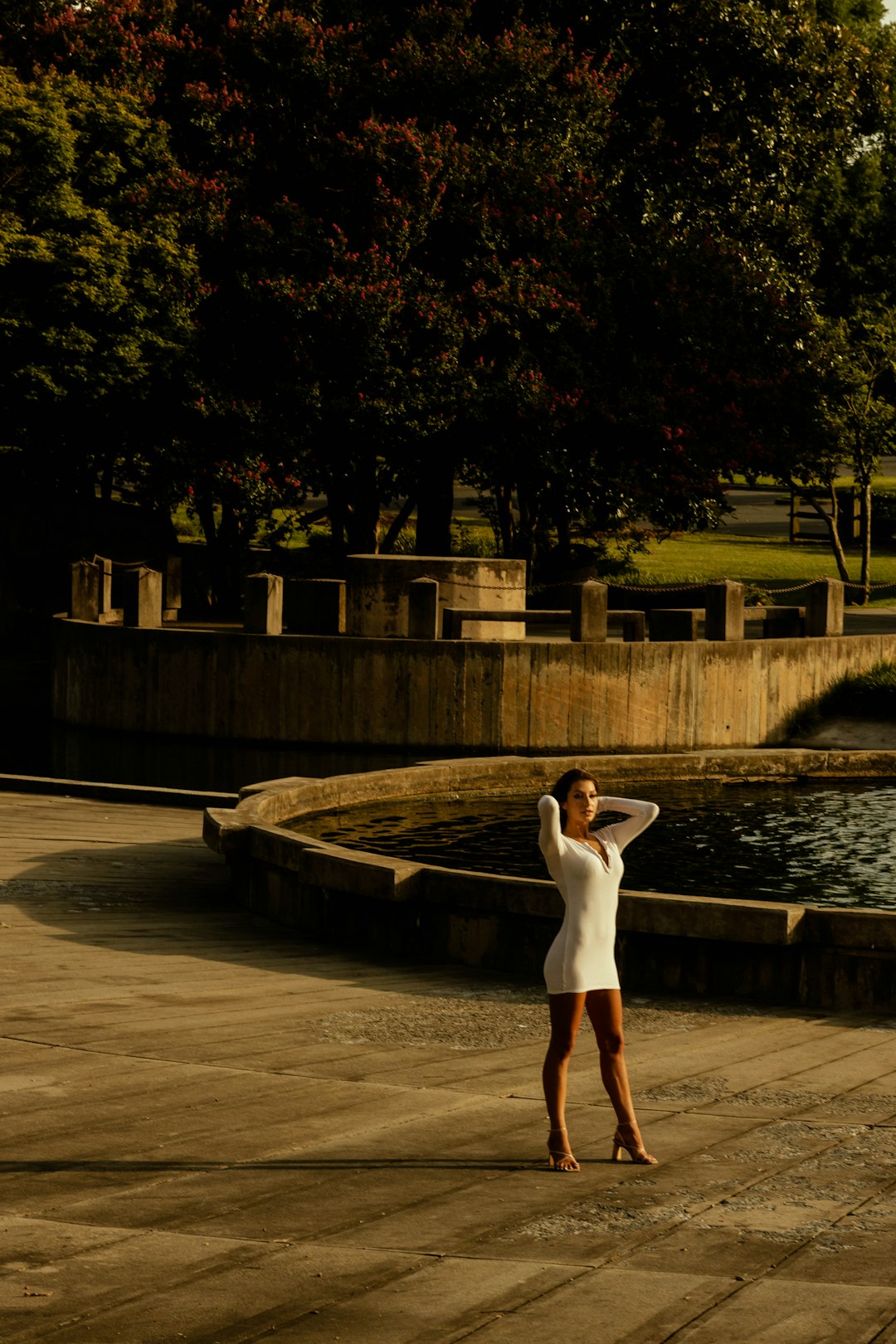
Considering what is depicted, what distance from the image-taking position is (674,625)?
2386cm

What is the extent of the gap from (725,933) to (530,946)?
116 cm

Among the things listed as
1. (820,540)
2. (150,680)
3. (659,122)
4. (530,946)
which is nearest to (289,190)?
(659,122)

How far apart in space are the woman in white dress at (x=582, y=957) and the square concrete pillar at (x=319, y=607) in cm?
1866

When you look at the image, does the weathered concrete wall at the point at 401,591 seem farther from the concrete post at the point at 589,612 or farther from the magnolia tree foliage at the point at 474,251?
the magnolia tree foliage at the point at 474,251

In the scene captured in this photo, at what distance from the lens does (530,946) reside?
33.6 feet

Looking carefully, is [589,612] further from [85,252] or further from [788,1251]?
[788,1251]

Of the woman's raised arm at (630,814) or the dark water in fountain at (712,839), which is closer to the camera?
the woman's raised arm at (630,814)

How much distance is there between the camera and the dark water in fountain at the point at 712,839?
13875mm

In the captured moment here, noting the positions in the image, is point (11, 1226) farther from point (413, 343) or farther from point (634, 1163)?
point (413, 343)

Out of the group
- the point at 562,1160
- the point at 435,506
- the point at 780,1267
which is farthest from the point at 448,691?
the point at 780,1267

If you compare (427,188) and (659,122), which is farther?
(659,122)

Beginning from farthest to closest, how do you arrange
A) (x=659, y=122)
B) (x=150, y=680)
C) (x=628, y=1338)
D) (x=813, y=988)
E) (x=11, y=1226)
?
(x=659, y=122)
(x=150, y=680)
(x=813, y=988)
(x=11, y=1226)
(x=628, y=1338)

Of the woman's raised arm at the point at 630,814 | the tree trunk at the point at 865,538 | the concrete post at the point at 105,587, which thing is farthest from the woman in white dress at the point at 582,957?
the tree trunk at the point at 865,538

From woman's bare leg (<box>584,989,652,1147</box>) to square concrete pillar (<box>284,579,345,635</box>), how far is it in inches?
736
